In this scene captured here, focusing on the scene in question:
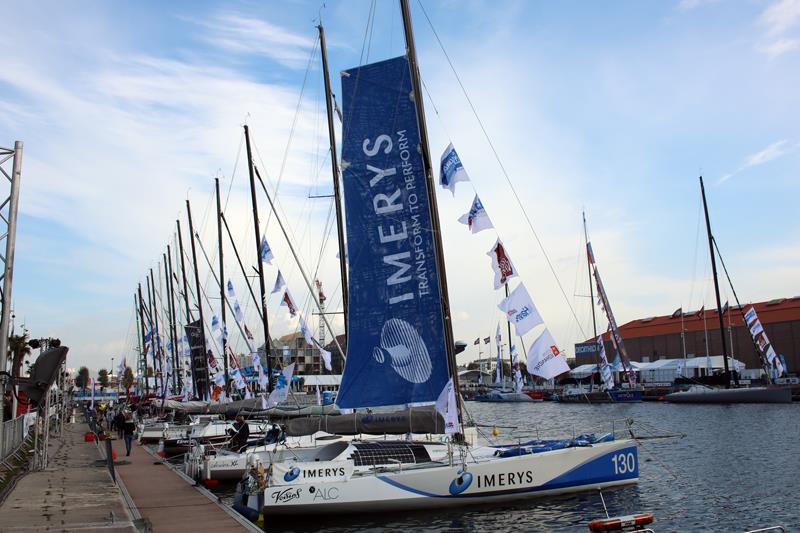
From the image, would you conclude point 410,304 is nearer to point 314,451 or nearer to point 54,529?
point 314,451

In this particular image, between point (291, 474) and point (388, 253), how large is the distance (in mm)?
6230

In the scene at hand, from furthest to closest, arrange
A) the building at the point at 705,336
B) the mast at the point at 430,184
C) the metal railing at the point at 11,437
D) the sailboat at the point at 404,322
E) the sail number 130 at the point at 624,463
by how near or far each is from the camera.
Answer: the building at the point at 705,336, the metal railing at the point at 11,437, the sail number 130 at the point at 624,463, the mast at the point at 430,184, the sailboat at the point at 404,322

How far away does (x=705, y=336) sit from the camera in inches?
4077

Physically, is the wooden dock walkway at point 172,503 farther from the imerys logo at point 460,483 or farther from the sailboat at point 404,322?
the imerys logo at point 460,483

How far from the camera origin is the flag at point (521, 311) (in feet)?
59.1

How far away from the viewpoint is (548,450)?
19.8m

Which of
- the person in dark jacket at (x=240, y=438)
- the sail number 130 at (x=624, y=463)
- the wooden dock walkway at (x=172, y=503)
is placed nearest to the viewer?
the wooden dock walkway at (x=172, y=503)

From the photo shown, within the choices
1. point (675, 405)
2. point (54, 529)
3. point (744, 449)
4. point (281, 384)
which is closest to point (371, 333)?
point (54, 529)

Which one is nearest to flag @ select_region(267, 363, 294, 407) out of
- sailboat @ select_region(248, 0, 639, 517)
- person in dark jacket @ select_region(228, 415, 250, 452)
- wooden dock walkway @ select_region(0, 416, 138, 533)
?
person in dark jacket @ select_region(228, 415, 250, 452)

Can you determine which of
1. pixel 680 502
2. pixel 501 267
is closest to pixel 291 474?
pixel 501 267

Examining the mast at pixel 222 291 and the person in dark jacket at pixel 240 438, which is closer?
the person in dark jacket at pixel 240 438

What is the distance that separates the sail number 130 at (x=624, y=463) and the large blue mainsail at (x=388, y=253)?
6.14m

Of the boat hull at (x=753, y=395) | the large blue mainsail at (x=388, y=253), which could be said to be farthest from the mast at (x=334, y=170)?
the boat hull at (x=753, y=395)

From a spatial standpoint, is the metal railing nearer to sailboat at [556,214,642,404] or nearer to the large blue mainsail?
the large blue mainsail
